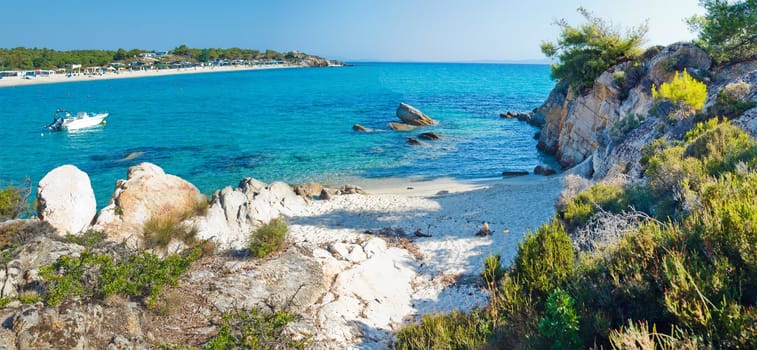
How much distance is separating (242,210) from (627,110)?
1739cm

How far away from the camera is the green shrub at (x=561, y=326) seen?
449cm

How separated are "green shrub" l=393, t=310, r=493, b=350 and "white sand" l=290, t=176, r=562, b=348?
1016mm

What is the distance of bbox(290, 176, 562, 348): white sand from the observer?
9.15m

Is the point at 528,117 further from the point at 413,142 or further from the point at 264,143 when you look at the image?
the point at 264,143

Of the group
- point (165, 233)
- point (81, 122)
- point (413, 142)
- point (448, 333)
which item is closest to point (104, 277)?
point (165, 233)

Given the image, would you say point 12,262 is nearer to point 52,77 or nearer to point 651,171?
point 651,171

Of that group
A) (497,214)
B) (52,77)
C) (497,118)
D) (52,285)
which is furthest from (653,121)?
(52,77)

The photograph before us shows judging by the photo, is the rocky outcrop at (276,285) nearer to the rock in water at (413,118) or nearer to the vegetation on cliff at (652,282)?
the vegetation on cliff at (652,282)

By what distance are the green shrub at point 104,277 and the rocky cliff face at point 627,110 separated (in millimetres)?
12281

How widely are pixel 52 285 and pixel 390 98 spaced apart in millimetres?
59396

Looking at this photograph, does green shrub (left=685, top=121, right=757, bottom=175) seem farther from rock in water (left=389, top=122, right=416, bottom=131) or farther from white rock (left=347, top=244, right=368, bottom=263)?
rock in water (left=389, top=122, right=416, bottom=131)

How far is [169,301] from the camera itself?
7395 millimetres

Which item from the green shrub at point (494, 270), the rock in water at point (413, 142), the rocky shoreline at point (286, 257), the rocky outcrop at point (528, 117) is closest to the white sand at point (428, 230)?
the rocky shoreline at point (286, 257)

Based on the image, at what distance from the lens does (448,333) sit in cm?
636
